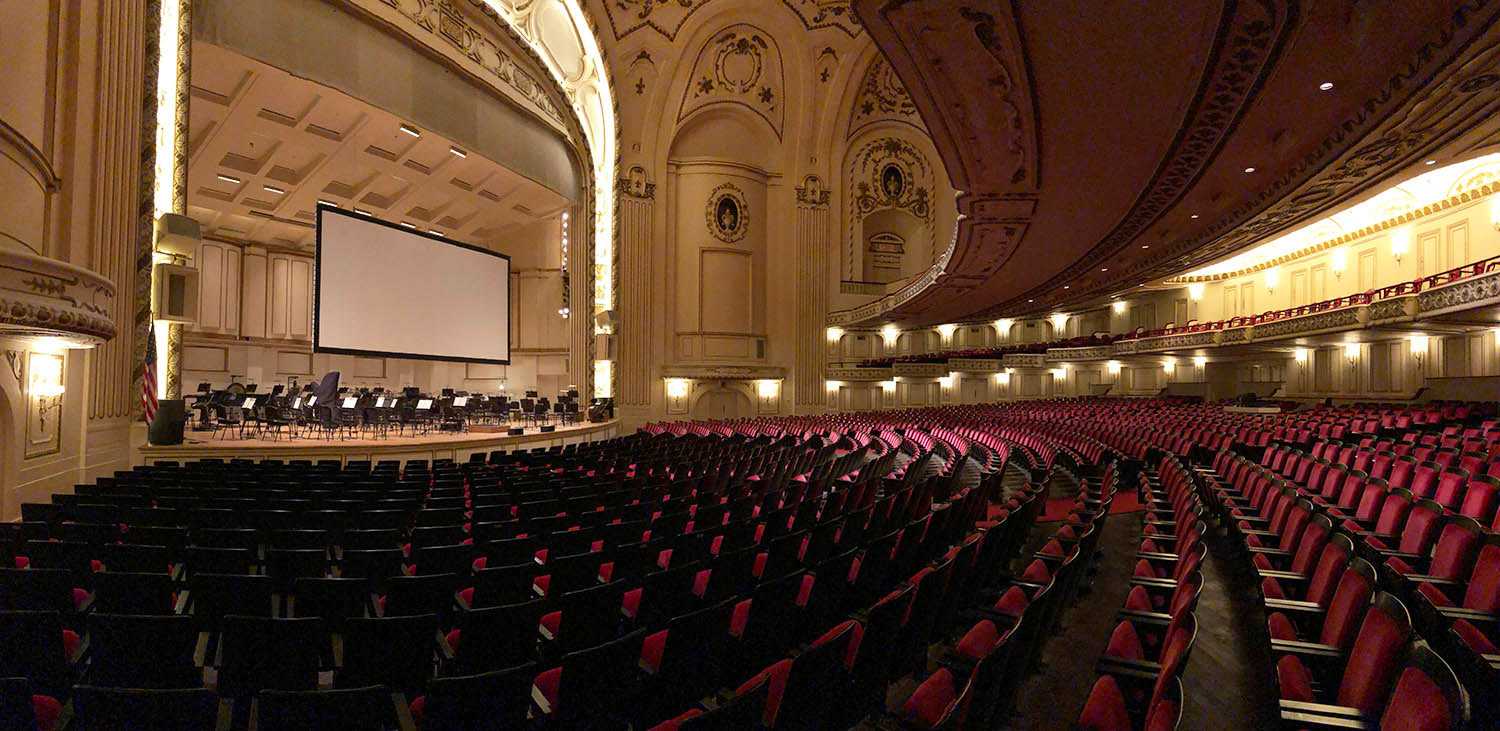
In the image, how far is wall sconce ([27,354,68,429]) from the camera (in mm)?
7098

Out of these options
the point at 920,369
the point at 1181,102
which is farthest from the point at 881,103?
the point at 1181,102

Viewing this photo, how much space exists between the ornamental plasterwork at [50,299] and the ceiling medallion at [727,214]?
19.4 metres

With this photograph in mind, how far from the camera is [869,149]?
28.4 m

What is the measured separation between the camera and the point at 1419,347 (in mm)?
16422

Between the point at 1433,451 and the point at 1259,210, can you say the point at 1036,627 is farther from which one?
the point at 1259,210

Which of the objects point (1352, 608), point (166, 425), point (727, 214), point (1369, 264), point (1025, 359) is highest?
point (727, 214)

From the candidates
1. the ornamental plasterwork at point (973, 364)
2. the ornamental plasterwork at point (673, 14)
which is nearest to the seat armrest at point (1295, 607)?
the ornamental plasterwork at point (673, 14)

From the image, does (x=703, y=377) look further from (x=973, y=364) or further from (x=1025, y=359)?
(x=1025, y=359)

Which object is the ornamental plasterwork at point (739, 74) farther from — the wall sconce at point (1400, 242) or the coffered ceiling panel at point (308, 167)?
the wall sconce at point (1400, 242)

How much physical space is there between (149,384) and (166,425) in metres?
0.59

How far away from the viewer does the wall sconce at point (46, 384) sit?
710 centimetres

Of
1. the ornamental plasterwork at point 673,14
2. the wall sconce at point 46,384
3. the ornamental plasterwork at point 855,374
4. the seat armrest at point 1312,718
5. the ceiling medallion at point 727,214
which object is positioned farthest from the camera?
the ornamental plasterwork at point 855,374

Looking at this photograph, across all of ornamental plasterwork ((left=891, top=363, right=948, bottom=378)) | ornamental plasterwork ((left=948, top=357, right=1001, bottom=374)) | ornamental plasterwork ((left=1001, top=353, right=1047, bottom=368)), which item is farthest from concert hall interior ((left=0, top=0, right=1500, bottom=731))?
ornamental plasterwork ((left=891, top=363, right=948, bottom=378))

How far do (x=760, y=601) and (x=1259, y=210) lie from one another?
38.2 ft
